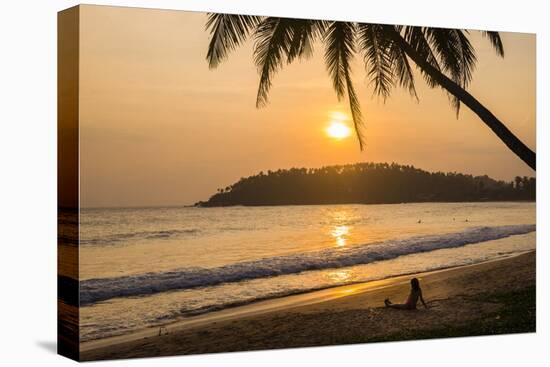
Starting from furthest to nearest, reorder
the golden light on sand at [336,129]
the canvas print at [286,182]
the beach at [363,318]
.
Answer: the golden light on sand at [336,129] < the beach at [363,318] < the canvas print at [286,182]

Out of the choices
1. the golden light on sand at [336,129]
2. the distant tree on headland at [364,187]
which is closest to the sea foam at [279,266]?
the distant tree on headland at [364,187]

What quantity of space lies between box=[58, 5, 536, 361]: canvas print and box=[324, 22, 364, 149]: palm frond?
17mm

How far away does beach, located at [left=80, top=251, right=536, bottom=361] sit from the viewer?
11.2 metres

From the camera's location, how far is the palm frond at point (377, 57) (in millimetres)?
12398

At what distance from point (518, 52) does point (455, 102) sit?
0.99 m

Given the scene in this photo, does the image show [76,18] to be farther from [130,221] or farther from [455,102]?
[455,102]

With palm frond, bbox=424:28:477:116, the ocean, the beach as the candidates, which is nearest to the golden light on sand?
the ocean

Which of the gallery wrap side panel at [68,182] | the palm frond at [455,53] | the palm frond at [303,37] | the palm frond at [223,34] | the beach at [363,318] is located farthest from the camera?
→ the palm frond at [455,53]

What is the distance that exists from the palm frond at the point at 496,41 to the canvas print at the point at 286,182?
0.02m

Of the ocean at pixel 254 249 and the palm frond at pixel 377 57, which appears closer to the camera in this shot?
the ocean at pixel 254 249

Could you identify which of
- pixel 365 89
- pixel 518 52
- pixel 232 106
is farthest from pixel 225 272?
pixel 518 52

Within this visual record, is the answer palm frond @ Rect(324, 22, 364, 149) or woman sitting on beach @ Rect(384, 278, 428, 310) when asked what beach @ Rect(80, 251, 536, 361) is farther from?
palm frond @ Rect(324, 22, 364, 149)

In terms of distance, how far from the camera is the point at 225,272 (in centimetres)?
1152

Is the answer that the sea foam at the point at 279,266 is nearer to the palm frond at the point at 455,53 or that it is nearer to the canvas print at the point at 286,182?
the canvas print at the point at 286,182
